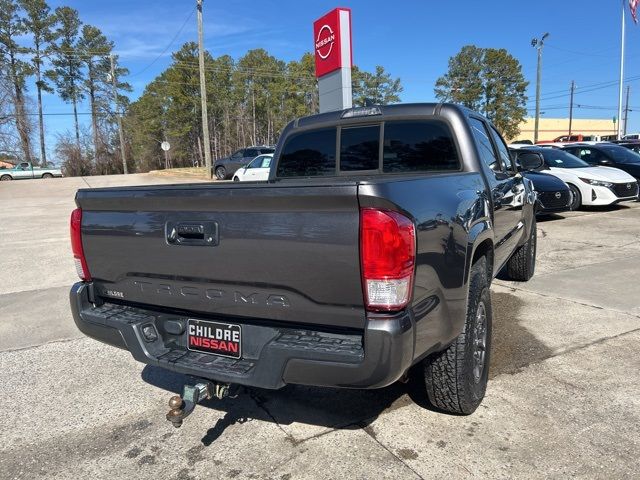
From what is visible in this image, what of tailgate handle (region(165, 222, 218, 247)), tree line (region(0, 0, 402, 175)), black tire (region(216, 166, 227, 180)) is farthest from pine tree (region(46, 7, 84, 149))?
tailgate handle (region(165, 222, 218, 247))

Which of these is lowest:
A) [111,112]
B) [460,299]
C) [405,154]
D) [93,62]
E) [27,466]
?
[27,466]

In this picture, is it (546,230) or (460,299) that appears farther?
(546,230)

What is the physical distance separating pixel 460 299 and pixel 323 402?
131cm

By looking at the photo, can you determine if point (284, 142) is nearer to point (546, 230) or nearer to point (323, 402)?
point (323, 402)

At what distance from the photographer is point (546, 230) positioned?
404 inches

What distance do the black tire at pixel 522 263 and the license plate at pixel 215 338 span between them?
4.53 metres

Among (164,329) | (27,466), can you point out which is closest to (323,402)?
(164,329)

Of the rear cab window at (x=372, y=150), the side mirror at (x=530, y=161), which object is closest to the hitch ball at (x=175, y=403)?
the rear cab window at (x=372, y=150)

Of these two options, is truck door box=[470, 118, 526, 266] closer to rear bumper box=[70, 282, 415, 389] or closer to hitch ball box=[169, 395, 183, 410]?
rear bumper box=[70, 282, 415, 389]

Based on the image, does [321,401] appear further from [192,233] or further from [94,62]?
[94,62]

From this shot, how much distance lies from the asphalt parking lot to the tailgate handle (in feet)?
4.08

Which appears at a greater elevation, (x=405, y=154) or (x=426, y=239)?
(x=405, y=154)

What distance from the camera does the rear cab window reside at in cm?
370

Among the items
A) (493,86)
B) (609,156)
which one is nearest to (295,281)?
(609,156)
